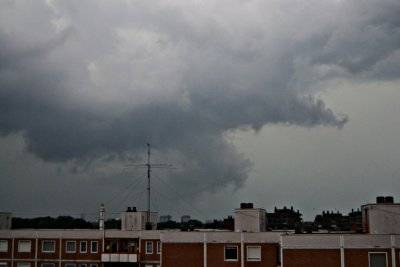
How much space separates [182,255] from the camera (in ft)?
182

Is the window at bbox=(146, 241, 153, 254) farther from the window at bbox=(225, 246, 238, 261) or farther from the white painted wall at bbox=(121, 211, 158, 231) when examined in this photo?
the window at bbox=(225, 246, 238, 261)

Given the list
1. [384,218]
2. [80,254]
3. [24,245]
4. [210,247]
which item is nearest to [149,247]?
[80,254]

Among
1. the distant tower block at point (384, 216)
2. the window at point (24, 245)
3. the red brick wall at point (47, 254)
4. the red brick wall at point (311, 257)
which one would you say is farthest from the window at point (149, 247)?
the distant tower block at point (384, 216)

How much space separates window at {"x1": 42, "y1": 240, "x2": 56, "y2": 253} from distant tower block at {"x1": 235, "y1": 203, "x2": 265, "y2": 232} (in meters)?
30.2

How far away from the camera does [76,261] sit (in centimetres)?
7594

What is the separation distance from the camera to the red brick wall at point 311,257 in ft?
159

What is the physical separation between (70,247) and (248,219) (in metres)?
29.9

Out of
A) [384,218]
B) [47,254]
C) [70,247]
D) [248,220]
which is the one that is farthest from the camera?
[70,247]

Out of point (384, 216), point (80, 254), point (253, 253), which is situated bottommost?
point (80, 254)

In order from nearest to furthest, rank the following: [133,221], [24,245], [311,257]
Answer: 1. [311,257]
2. [24,245]
3. [133,221]

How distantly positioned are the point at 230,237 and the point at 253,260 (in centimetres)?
312

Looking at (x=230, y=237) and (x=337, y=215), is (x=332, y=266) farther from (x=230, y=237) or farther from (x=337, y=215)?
(x=337, y=215)

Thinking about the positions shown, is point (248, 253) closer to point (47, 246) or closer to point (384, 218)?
point (384, 218)

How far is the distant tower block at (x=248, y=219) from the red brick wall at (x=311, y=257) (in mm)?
8106
